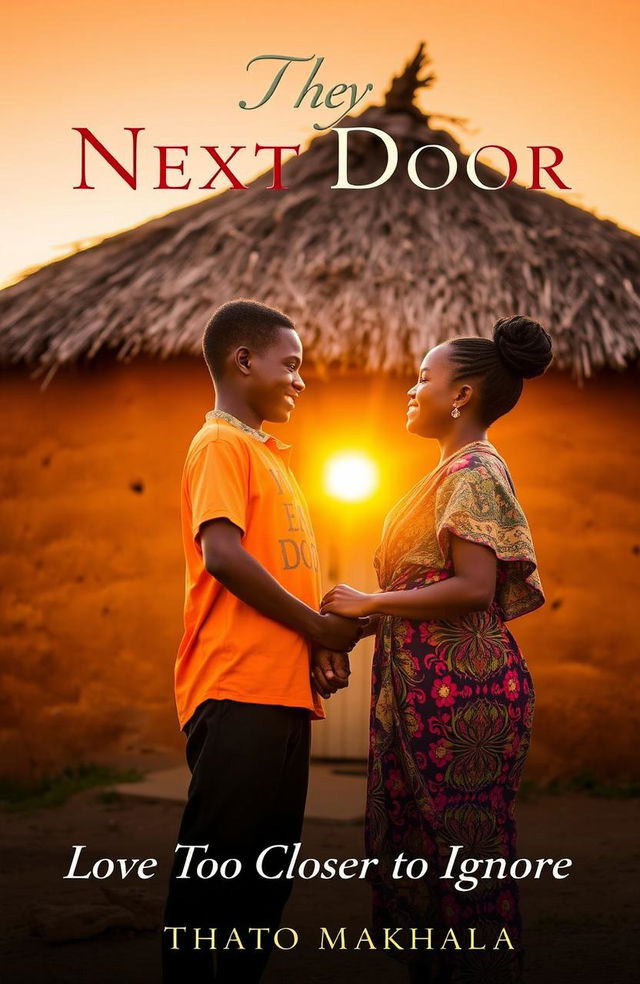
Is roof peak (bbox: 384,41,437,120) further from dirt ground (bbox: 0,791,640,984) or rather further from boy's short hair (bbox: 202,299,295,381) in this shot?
boy's short hair (bbox: 202,299,295,381)

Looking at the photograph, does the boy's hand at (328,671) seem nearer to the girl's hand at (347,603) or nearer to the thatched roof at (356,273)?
the girl's hand at (347,603)

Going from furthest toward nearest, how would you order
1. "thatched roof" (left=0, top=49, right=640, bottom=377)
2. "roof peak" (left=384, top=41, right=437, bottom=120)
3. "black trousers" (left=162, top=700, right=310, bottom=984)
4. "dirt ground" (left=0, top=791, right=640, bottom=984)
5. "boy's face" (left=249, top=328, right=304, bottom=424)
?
"roof peak" (left=384, top=41, right=437, bottom=120) < "thatched roof" (left=0, top=49, right=640, bottom=377) < "dirt ground" (left=0, top=791, right=640, bottom=984) < "boy's face" (left=249, top=328, right=304, bottom=424) < "black trousers" (left=162, top=700, right=310, bottom=984)

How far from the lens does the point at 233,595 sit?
274 cm

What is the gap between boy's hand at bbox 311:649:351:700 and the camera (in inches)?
Answer: 110

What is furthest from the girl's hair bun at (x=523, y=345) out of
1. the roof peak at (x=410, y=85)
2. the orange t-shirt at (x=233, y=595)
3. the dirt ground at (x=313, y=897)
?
the roof peak at (x=410, y=85)

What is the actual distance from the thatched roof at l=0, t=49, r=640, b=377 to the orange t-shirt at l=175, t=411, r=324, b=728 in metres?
3.60

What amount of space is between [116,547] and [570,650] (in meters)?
2.72

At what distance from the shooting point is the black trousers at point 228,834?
2650 mm

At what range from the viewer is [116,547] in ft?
22.7

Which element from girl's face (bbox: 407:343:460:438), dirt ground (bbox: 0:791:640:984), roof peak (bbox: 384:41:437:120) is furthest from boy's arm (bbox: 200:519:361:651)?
roof peak (bbox: 384:41:437:120)

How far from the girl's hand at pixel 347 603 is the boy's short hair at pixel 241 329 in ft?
2.03

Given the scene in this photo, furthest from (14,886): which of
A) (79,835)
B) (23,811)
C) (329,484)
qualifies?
(329,484)

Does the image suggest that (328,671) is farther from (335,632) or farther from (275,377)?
(275,377)

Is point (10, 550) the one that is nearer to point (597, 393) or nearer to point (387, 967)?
point (597, 393)
